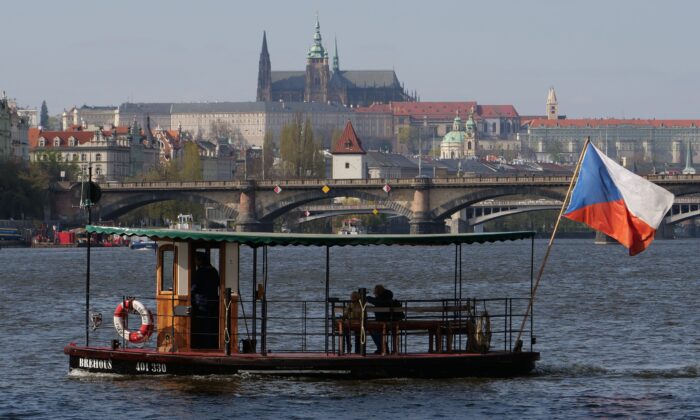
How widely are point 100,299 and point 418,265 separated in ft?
124

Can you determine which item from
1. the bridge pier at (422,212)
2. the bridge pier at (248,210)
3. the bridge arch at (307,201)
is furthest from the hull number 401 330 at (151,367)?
the bridge pier at (248,210)

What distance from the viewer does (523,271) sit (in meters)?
89.8

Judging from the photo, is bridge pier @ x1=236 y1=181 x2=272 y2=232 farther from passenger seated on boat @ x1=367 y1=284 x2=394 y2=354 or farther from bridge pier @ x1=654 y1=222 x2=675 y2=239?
passenger seated on boat @ x1=367 y1=284 x2=394 y2=354

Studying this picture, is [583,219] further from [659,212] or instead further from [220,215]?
[220,215]

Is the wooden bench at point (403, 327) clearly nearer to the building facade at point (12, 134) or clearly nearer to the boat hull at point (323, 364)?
the boat hull at point (323, 364)

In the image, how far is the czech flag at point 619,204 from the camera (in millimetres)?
33938

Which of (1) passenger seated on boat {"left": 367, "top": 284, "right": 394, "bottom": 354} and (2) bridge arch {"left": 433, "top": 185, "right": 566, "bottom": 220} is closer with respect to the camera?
(1) passenger seated on boat {"left": 367, "top": 284, "right": 394, "bottom": 354}

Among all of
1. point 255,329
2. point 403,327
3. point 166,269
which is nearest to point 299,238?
point 255,329

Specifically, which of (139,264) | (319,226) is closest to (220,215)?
(319,226)

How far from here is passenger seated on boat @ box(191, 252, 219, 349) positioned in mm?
35000

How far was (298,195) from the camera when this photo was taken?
480 feet

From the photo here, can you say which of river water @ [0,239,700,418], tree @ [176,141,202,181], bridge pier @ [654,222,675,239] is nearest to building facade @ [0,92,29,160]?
tree @ [176,141,202,181]

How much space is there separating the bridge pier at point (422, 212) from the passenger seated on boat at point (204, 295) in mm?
107453

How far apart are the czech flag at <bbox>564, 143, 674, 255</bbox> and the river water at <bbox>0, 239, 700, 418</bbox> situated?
2.95 metres
